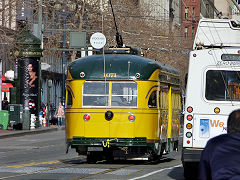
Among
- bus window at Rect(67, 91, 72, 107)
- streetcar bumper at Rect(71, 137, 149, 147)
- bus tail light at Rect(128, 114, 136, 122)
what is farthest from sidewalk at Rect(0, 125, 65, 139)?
bus tail light at Rect(128, 114, 136, 122)

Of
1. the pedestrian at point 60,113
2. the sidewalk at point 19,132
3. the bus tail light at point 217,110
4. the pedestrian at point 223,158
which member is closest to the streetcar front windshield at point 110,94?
the bus tail light at point 217,110

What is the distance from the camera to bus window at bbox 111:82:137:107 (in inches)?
771

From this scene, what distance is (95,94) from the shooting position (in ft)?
64.3

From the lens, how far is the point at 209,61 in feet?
50.2

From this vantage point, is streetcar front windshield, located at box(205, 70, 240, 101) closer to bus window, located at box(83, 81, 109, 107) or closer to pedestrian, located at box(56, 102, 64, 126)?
bus window, located at box(83, 81, 109, 107)

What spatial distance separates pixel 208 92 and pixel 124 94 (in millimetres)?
4697

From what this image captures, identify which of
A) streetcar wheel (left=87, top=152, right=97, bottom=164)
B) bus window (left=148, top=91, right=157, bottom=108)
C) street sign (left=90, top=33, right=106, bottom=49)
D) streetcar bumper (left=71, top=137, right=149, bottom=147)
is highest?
street sign (left=90, top=33, right=106, bottom=49)

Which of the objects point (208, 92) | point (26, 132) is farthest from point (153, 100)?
point (26, 132)

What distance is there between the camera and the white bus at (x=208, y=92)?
48.9ft

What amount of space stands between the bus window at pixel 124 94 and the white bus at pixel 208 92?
14.2 ft

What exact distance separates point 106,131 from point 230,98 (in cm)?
496

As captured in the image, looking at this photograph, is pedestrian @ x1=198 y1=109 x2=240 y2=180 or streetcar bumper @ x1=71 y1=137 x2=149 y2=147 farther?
streetcar bumper @ x1=71 y1=137 x2=149 y2=147

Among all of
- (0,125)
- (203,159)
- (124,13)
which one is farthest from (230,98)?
(124,13)

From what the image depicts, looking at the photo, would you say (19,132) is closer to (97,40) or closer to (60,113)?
(97,40)
